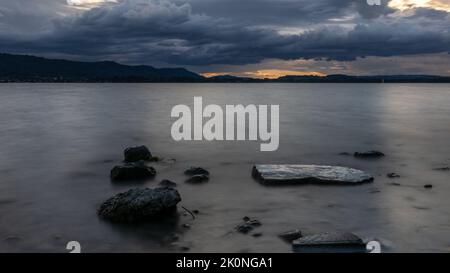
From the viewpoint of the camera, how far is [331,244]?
9844 millimetres

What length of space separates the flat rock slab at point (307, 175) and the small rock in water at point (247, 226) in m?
4.04

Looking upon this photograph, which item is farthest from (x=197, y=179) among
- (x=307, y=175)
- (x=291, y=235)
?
(x=291, y=235)

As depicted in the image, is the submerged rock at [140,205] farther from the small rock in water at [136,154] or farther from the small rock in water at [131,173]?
the small rock in water at [136,154]

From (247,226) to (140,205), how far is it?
9.28 ft

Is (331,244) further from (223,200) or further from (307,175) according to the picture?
(307,175)

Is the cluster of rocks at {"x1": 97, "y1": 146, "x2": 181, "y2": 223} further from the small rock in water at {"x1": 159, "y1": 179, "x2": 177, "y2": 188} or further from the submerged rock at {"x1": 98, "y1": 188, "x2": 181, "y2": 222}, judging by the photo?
the small rock in water at {"x1": 159, "y1": 179, "x2": 177, "y2": 188}

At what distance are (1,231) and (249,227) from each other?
6.32m

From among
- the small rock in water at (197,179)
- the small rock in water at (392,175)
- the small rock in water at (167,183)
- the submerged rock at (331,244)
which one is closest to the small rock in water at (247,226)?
the submerged rock at (331,244)

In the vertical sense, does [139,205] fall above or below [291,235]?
above

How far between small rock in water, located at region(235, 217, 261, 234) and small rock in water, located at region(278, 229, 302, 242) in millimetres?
869

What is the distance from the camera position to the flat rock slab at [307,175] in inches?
634

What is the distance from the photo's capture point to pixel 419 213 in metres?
13.2
